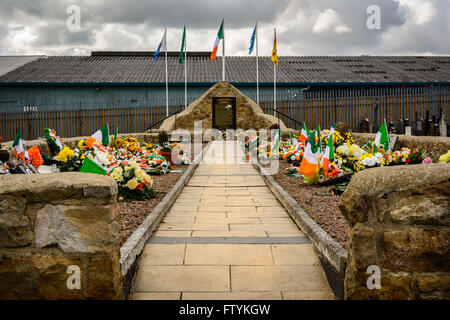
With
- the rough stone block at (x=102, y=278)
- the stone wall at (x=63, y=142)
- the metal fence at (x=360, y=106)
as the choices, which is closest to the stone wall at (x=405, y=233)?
the rough stone block at (x=102, y=278)

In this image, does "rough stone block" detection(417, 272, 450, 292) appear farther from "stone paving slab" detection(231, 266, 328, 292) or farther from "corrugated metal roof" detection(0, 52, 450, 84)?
"corrugated metal roof" detection(0, 52, 450, 84)

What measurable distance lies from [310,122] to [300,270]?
17.3m

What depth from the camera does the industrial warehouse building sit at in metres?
19.3

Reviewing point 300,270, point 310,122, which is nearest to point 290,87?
point 310,122

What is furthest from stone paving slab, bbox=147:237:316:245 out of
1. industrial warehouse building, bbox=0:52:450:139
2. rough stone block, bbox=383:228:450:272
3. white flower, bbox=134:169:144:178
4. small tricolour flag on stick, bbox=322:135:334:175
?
industrial warehouse building, bbox=0:52:450:139

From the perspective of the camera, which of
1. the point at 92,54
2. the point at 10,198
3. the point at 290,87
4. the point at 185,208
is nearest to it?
the point at 10,198

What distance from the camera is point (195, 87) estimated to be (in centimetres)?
2483

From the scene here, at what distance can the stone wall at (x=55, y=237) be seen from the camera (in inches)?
96.0

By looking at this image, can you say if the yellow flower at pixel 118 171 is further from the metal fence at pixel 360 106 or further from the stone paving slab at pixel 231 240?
the metal fence at pixel 360 106

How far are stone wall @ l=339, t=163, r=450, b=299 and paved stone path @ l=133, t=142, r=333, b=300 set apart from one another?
69 cm

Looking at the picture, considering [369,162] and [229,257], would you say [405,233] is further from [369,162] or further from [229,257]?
[369,162]

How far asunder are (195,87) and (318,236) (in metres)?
21.9
